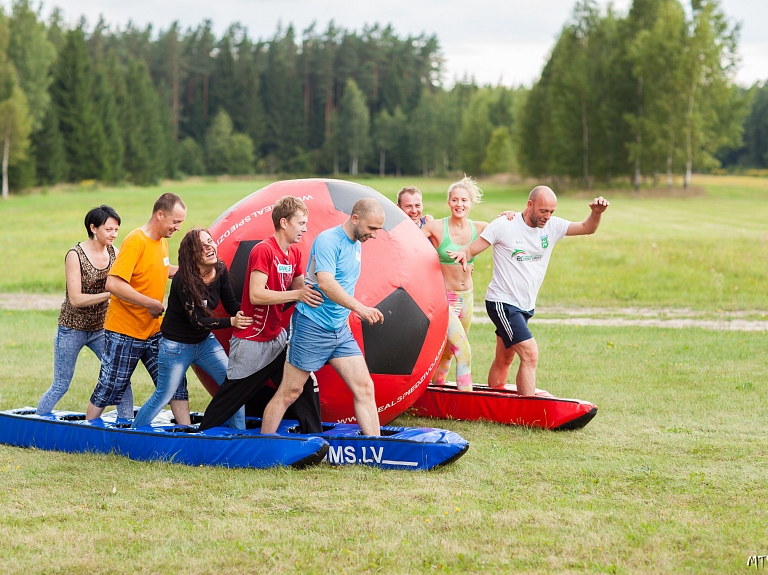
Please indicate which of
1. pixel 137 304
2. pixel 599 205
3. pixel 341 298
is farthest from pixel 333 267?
pixel 599 205

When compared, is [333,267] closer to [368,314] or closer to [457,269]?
[368,314]

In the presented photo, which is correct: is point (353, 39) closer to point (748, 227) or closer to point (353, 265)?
point (748, 227)

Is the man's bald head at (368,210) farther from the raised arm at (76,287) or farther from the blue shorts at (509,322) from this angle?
the raised arm at (76,287)

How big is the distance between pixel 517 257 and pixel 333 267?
92.6 inches

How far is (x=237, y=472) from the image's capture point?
6.14 metres

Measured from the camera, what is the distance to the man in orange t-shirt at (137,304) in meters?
6.69

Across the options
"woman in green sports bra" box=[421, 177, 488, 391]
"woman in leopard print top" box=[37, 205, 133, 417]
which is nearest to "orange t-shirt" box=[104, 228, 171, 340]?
"woman in leopard print top" box=[37, 205, 133, 417]

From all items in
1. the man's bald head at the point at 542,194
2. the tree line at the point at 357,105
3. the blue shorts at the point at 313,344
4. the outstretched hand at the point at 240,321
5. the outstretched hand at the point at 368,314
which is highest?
the tree line at the point at 357,105

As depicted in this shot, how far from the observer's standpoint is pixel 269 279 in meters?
6.22

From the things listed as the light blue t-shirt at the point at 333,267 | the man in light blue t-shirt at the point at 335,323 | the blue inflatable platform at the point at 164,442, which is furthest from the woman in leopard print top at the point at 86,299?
the light blue t-shirt at the point at 333,267

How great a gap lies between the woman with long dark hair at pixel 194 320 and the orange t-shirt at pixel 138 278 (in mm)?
278

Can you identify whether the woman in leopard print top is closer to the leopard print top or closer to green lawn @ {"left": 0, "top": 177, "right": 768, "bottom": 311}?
the leopard print top

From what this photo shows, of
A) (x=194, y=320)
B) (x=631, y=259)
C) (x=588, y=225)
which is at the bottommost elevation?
(x=631, y=259)

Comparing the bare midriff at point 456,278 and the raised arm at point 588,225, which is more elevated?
the raised arm at point 588,225
